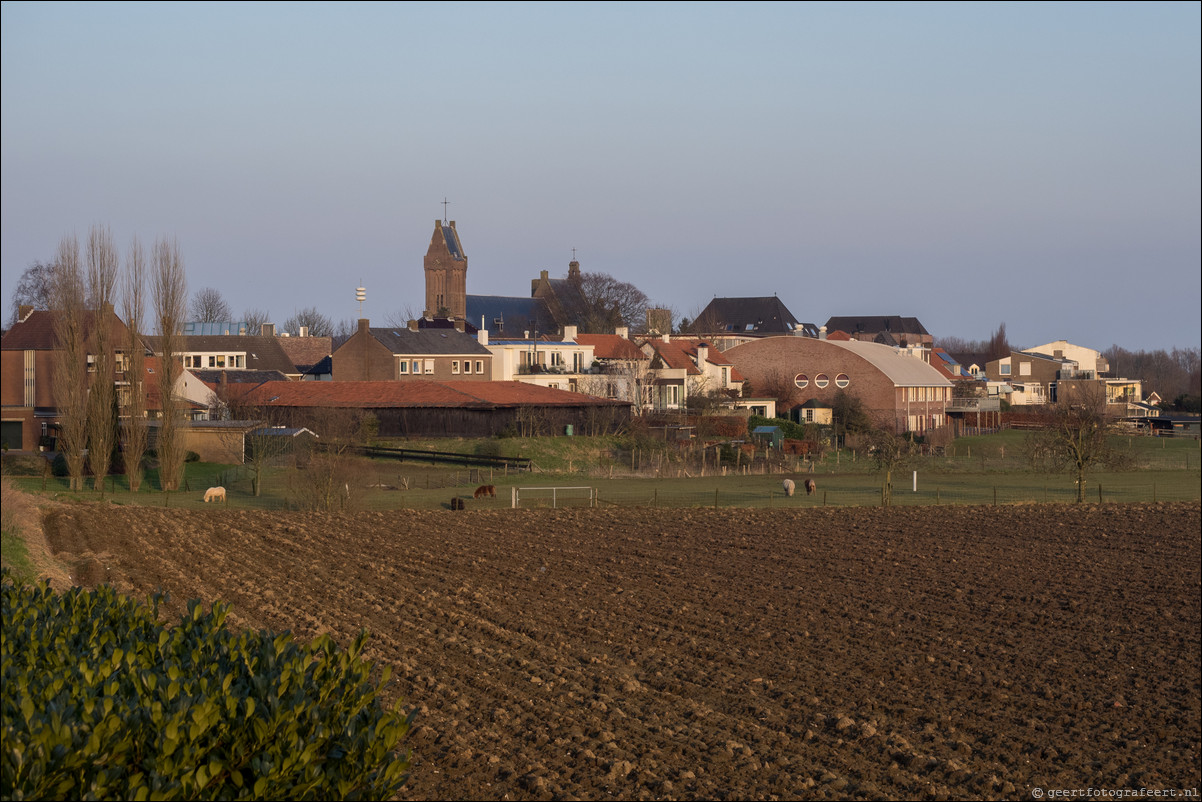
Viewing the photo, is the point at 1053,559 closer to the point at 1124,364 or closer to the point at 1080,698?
the point at 1080,698

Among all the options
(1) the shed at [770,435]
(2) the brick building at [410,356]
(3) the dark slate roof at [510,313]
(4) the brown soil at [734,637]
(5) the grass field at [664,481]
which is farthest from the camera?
(3) the dark slate roof at [510,313]

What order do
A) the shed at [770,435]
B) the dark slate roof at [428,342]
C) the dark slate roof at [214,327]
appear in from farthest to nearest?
the dark slate roof at [214,327], the dark slate roof at [428,342], the shed at [770,435]

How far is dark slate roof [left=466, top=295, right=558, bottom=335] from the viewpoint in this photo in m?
109

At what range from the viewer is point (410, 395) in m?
54.2

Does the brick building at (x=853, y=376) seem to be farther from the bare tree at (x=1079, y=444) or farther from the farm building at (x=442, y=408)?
the bare tree at (x=1079, y=444)

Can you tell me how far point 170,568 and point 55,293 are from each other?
24.8m

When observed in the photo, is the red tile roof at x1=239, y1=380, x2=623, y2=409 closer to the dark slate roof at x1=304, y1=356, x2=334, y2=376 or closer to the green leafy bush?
the dark slate roof at x1=304, y1=356, x2=334, y2=376

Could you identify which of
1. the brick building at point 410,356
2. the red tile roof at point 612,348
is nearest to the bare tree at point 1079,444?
the red tile roof at point 612,348

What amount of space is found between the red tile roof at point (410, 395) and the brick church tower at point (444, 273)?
57.4 m

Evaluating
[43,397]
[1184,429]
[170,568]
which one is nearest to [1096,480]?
[1184,429]

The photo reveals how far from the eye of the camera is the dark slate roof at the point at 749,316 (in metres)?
117

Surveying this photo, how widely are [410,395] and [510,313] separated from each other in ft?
191

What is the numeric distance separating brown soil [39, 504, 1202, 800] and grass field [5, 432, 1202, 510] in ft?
17.7

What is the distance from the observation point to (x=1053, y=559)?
25359 mm
